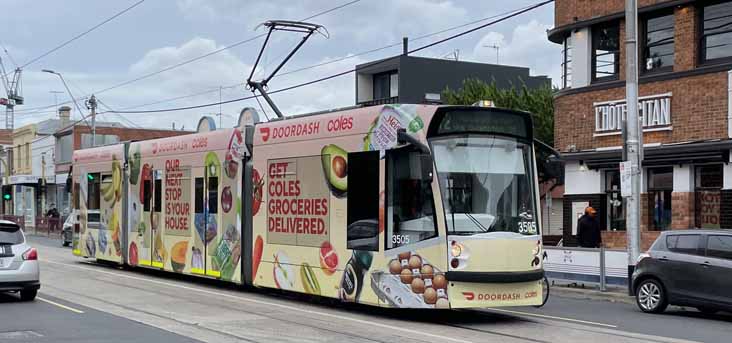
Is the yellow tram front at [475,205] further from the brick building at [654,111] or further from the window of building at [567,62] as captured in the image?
the window of building at [567,62]

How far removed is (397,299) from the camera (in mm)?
13125

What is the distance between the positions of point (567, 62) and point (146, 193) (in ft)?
41.3

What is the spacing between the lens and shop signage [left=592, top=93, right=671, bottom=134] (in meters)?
22.7

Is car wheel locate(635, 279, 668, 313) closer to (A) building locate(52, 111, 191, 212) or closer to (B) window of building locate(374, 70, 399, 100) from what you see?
(B) window of building locate(374, 70, 399, 100)

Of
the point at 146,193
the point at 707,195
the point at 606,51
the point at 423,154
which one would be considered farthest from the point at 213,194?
the point at 606,51

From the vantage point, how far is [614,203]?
24344mm

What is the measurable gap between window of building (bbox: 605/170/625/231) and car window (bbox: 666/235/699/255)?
8.84m

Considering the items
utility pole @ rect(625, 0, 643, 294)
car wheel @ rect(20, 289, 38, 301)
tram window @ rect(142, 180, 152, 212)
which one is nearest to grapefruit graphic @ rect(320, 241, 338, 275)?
car wheel @ rect(20, 289, 38, 301)

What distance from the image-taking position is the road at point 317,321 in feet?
38.9

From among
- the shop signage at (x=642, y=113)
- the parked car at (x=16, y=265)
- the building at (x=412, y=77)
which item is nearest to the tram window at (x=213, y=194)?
the parked car at (x=16, y=265)

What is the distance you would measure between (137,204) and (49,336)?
10352mm

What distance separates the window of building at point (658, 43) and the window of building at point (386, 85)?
83.3 feet

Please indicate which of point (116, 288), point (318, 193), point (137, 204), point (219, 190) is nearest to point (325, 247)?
point (318, 193)

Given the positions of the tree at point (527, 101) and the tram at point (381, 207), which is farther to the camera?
the tree at point (527, 101)
